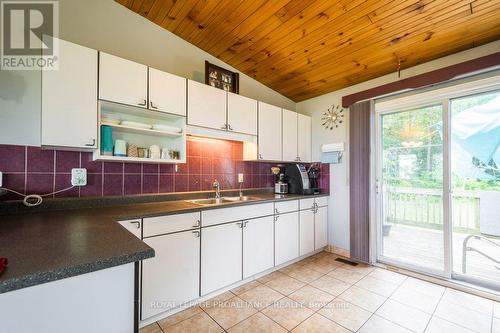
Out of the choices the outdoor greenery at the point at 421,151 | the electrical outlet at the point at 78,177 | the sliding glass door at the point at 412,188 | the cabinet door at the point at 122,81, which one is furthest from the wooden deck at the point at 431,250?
the electrical outlet at the point at 78,177

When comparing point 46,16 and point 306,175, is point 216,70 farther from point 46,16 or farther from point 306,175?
point 306,175

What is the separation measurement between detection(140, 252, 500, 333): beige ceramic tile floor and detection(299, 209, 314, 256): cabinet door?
0.45 metres

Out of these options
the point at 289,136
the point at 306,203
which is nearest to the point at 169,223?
the point at 306,203

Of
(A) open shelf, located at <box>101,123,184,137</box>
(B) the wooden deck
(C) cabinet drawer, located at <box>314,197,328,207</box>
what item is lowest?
(B) the wooden deck

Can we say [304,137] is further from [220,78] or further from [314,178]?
[220,78]

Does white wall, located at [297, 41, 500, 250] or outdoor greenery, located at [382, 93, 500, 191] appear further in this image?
white wall, located at [297, 41, 500, 250]

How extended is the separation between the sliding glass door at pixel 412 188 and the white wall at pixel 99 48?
7.57 feet

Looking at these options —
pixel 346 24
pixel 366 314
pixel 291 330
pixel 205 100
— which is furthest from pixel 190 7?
pixel 366 314

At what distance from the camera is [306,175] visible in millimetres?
3174

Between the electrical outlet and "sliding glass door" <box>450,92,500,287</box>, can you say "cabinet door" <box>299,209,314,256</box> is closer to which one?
"sliding glass door" <box>450,92,500,287</box>

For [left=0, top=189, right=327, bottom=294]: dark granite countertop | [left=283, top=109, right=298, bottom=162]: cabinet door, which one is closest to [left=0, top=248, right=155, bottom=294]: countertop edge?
[left=0, top=189, right=327, bottom=294]: dark granite countertop

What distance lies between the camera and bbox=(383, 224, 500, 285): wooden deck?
2297mm

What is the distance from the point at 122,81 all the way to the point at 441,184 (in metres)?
3.30

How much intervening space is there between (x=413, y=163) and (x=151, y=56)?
319 cm
